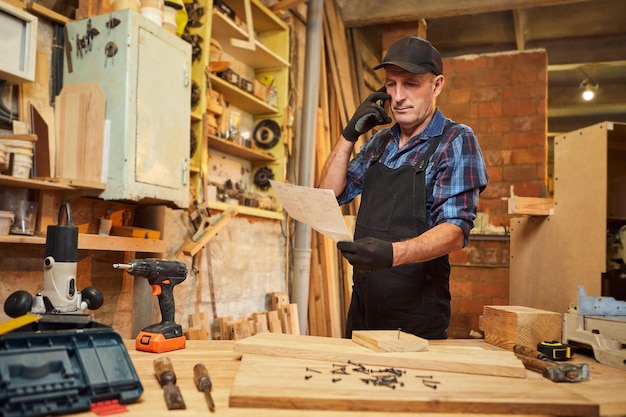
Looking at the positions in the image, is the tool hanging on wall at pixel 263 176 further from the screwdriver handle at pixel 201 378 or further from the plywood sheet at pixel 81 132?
the screwdriver handle at pixel 201 378

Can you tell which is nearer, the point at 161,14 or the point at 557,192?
the point at 161,14

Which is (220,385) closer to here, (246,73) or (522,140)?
(246,73)

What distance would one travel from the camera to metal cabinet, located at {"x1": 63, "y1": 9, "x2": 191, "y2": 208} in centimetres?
246

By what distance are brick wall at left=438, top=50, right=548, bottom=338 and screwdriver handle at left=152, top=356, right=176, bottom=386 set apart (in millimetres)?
4143

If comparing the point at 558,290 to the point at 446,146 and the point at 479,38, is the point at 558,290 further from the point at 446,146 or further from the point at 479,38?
the point at 479,38

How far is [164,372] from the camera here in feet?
3.81

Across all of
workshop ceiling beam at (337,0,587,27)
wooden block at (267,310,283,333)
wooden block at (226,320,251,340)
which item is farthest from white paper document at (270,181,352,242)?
workshop ceiling beam at (337,0,587,27)

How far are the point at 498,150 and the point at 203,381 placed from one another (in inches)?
179

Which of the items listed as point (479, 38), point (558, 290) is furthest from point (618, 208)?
point (479, 38)

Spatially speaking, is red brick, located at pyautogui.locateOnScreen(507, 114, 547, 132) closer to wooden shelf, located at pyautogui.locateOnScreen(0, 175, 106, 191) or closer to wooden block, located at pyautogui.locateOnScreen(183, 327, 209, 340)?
wooden block, located at pyautogui.locateOnScreen(183, 327, 209, 340)

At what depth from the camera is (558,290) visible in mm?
2930

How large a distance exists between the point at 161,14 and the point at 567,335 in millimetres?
2303

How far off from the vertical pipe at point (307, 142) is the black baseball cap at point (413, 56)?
248 centimetres

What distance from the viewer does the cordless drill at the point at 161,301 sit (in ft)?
4.73
